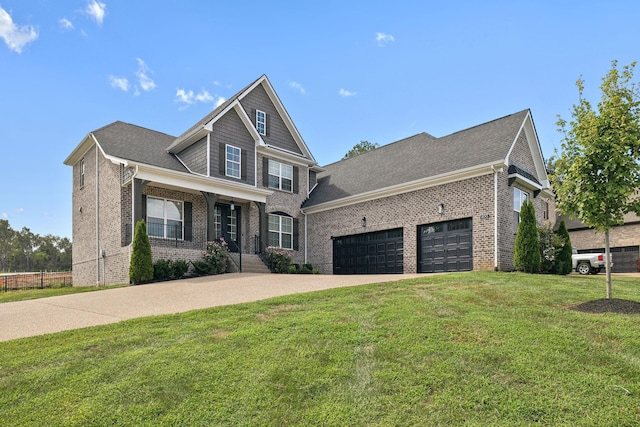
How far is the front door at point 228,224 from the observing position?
62.3 ft

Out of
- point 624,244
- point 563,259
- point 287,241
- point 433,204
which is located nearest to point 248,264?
point 287,241

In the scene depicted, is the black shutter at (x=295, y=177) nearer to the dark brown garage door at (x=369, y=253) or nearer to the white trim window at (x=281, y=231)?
the white trim window at (x=281, y=231)

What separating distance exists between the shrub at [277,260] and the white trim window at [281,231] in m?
1.24

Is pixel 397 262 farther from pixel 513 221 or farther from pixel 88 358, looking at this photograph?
pixel 88 358

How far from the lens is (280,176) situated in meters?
21.4

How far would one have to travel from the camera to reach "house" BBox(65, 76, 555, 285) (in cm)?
1563

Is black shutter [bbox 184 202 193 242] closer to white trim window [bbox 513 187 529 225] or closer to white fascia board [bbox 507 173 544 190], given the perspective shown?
white fascia board [bbox 507 173 544 190]

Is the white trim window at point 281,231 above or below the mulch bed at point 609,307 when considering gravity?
above

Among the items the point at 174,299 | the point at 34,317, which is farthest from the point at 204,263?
the point at 34,317

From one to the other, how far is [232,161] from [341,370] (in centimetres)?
1553

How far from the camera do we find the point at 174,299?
10.2 metres

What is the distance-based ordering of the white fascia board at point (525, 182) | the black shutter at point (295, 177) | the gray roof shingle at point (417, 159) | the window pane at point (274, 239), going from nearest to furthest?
the white fascia board at point (525, 182)
the gray roof shingle at point (417, 159)
the window pane at point (274, 239)
the black shutter at point (295, 177)

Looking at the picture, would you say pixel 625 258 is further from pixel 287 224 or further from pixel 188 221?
pixel 188 221

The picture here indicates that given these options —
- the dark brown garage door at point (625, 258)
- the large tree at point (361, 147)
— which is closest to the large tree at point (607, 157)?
the dark brown garage door at point (625, 258)
